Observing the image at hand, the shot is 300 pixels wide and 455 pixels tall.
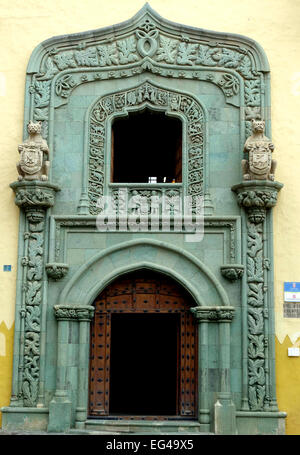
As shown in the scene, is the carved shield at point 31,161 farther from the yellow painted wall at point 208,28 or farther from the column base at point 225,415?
the column base at point 225,415

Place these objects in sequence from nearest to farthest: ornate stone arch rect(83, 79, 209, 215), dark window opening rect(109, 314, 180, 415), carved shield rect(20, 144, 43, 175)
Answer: carved shield rect(20, 144, 43, 175) < ornate stone arch rect(83, 79, 209, 215) < dark window opening rect(109, 314, 180, 415)

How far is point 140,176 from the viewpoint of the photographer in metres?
17.1

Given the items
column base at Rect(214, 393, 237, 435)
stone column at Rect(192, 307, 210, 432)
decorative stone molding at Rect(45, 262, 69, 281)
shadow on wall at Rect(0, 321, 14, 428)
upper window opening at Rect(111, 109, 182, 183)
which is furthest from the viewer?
upper window opening at Rect(111, 109, 182, 183)

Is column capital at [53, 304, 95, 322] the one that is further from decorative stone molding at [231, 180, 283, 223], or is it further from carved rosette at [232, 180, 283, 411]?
decorative stone molding at [231, 180, 283, 223]

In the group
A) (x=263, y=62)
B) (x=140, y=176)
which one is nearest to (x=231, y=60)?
(x=263, y=62)

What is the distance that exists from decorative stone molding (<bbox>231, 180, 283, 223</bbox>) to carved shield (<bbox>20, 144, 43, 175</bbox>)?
12.2 feet

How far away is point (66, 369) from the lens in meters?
12.3

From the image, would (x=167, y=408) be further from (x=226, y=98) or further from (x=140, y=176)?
(x=226, y=98)

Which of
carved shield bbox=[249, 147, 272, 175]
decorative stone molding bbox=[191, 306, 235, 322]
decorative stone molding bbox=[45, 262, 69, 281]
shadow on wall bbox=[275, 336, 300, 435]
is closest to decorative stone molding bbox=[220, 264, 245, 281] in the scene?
decorative stone molding bbox=[191, 306, 235, 322]

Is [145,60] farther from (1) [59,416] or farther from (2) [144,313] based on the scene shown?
(1) [59,416]

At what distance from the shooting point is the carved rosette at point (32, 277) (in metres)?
12.4

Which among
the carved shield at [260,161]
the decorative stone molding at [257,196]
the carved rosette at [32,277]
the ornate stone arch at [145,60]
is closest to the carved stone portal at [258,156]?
the carved shield at [260,161]

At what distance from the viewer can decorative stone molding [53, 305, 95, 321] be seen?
12453 millimetres

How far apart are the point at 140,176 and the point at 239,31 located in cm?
489
